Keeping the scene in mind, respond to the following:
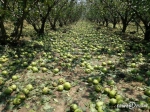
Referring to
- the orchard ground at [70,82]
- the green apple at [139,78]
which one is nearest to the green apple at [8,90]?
the orchard ground at [70,82]

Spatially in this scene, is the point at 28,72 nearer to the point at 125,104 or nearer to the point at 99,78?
the point at 99,78

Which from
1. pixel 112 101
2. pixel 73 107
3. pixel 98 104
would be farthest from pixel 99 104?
pixel 73 107

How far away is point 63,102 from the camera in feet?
18.2

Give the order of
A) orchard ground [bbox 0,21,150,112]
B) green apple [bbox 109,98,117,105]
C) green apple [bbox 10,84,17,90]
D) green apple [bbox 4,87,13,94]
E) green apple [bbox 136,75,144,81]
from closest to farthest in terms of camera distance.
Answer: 1. green apple [bbox 109,98,117,105]
2. orchard ground [bbox 0,21,150,112]
3. green apple [bbox 4,87,13,94]
4. green apple [bbox 10,84,17,90]
5. green apple [bbox 136,75,144,81]

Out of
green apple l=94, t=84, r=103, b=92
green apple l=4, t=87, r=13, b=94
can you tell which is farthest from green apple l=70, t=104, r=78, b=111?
green apple l=4, t=87, r=13, b=94

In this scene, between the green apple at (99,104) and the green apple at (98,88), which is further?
the green apple at (98,88)

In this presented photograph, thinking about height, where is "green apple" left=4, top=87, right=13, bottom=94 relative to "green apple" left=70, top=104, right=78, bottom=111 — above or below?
above

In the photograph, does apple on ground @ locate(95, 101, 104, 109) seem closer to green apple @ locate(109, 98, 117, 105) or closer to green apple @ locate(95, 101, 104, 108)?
green apple @ locate(95, 101, 104, 108)

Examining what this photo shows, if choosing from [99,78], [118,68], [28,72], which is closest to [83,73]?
[99,78]

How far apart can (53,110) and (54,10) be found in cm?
2024

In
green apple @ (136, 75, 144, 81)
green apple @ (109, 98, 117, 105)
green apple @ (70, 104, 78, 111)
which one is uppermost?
green apple @ (136, 75, 144, 81)

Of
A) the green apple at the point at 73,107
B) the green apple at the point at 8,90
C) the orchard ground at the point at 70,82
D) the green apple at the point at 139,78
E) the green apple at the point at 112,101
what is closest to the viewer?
the green apple at the point at 73,107

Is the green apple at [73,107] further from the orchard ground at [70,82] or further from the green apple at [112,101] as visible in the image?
the green apple at [112,101]

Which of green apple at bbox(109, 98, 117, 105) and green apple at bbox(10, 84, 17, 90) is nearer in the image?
green apple at bbox(109, 98, 117, 105)
